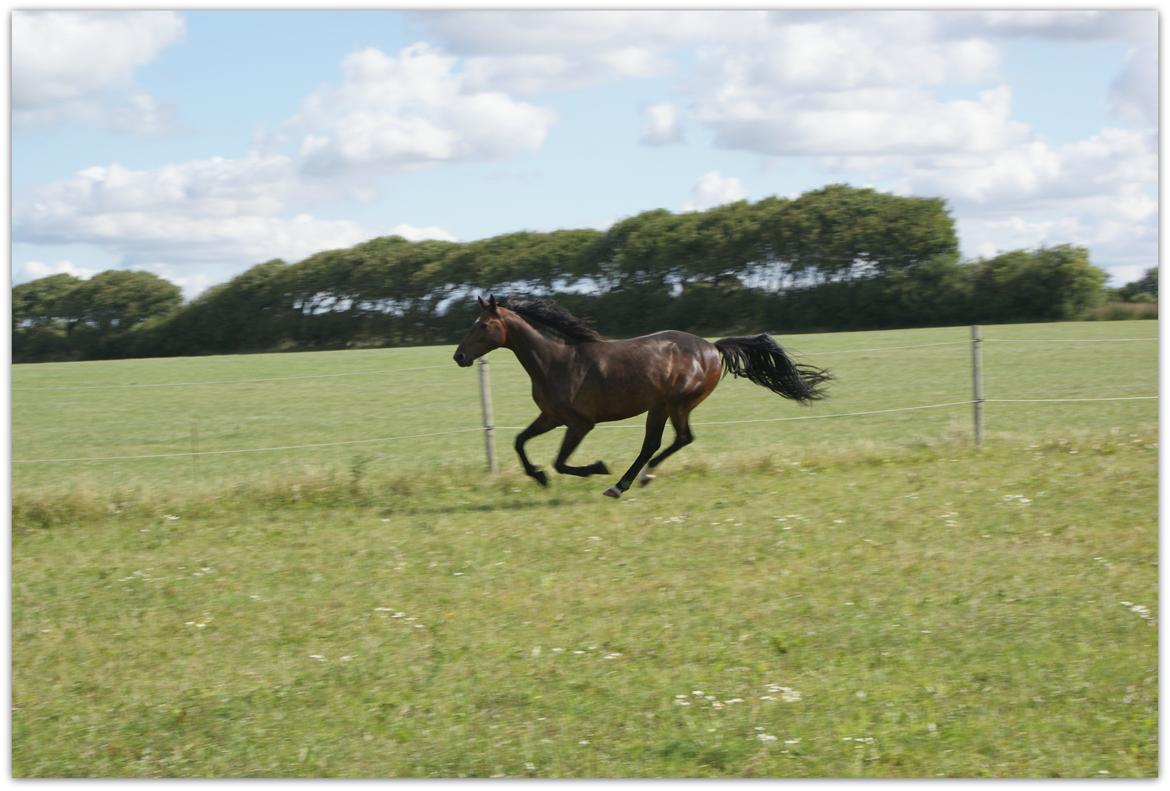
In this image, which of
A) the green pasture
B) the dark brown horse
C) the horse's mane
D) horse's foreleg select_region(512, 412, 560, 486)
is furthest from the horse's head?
the green pasture

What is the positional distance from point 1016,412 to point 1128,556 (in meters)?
11.7

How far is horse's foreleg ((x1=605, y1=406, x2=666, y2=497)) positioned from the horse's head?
1397mm

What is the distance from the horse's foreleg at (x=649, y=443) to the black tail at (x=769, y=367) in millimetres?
739

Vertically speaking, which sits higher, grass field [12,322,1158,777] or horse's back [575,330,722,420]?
horse's back [575,330,722,420]

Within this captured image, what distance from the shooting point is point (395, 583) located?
7.90 meters

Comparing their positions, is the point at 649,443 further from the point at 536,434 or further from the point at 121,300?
the point at 121,300

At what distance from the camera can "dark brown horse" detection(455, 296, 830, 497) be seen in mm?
8812

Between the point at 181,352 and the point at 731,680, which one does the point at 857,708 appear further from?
the point at 181,352

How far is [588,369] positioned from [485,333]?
2.85 ft

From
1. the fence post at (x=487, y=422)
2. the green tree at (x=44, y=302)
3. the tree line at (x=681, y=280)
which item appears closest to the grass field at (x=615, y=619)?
the fence post at (x=487, y=422)

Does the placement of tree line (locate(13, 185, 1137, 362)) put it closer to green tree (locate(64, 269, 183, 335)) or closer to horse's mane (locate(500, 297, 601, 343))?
green tree (locate(64, 269, 183, 335))

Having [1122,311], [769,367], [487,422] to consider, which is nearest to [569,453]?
[769,367]

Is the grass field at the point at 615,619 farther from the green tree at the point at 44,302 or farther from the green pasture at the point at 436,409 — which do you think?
the green tree at the point at 44,302

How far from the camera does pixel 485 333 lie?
28.1ft
